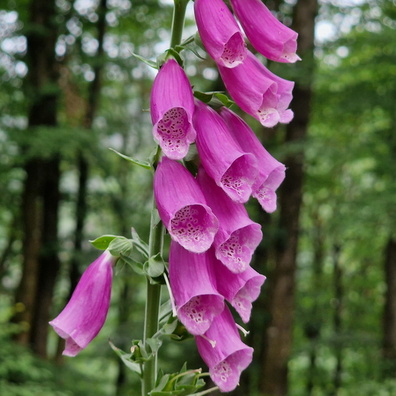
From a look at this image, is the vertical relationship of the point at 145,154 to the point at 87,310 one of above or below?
below

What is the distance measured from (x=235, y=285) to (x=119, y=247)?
0.30 meters

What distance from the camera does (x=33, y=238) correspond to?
917 cm

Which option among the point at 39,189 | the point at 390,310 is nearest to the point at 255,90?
the point at 39,189

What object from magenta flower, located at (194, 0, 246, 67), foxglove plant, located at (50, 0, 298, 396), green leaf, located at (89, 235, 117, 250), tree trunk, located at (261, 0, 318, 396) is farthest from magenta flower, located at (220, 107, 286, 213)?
tree trunk, located at (261, 0, 318, 396)

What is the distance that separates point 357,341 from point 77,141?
232 inches

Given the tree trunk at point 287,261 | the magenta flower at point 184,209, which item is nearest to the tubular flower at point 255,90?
the magenta flower at point 184,209

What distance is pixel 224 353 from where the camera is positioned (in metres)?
1.51

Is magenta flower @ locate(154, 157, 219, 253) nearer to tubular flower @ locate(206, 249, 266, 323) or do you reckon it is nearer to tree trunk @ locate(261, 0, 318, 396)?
tubular flower @ locate(206, 249, 266, 323)

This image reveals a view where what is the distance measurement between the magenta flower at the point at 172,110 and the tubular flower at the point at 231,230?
0.45 ft

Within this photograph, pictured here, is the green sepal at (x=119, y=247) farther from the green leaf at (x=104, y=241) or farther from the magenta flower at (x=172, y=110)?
the magenta flower at (x=172, y=110)

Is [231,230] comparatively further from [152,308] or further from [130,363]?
[130,363]

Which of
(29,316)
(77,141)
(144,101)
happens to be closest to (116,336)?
(29,316)

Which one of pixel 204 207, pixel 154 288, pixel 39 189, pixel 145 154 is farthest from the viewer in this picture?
pixel 39 189

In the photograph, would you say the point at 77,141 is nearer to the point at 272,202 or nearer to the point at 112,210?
the point at 112,210
